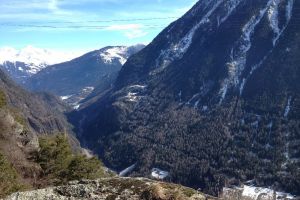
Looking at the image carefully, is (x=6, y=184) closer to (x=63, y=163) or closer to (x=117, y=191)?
(x=117, y=191)

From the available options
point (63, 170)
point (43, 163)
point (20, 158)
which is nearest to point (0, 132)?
point (20, 158)

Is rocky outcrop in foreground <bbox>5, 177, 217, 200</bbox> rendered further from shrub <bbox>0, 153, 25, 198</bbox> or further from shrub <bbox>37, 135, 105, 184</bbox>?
shrub <bbox>37, 135, 105, 184</bbox>

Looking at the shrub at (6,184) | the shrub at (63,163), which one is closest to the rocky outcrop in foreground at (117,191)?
the shrub at (6,184)

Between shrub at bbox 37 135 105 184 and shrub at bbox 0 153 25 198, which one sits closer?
shrub at bbox 0 153 25 198

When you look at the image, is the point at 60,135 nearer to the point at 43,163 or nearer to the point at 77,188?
the point at 43,163

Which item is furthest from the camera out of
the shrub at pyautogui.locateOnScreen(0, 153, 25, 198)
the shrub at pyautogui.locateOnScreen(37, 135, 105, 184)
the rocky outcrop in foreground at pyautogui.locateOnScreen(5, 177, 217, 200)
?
the shrub at pyautogui.locateOnScreen(37, 135, 105, 184)

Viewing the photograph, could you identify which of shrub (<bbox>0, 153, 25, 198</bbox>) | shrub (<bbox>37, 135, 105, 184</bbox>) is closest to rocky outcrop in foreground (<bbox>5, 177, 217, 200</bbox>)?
shrub (<bbox>0, 153, 25, 198</bbox>)

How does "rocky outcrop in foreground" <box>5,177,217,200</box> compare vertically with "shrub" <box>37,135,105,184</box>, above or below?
above

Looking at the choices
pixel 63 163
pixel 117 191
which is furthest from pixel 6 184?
pixel 63 163
